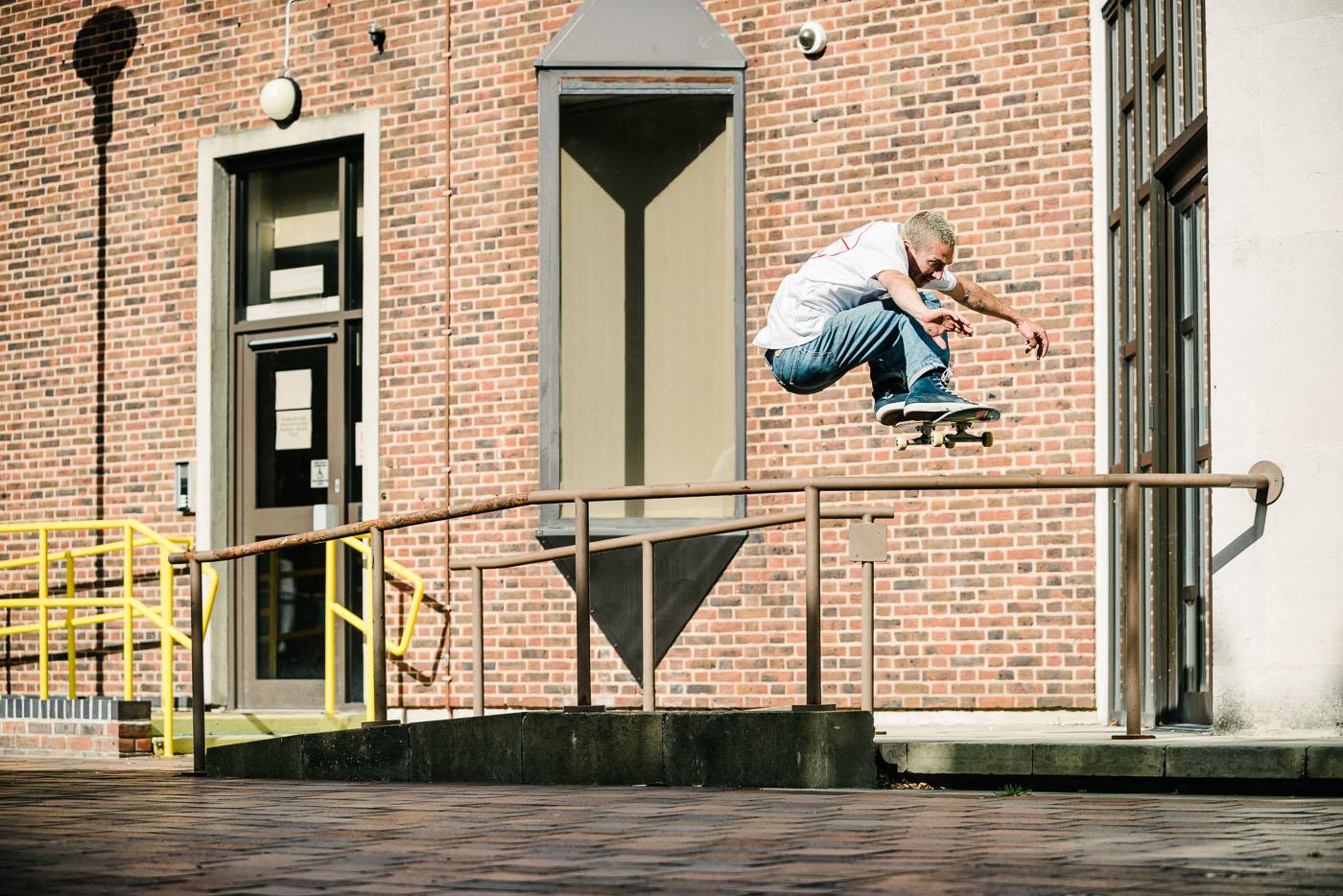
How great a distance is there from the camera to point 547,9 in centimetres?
1073

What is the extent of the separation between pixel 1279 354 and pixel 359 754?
3985 mm

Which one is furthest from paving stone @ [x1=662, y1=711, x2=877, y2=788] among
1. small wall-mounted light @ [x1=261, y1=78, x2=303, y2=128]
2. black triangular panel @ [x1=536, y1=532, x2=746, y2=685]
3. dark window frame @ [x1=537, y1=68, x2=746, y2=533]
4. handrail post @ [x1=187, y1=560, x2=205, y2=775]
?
small wall-mounted light @ [x1=261, y1=78, x2=303, y2=128]

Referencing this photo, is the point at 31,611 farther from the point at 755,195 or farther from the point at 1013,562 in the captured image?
the point at 1013,562

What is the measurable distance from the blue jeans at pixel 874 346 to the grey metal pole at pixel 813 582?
0.57m

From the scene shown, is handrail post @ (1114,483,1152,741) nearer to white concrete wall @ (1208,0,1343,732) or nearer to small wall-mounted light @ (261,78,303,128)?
white concrete wall @ (1208,0,1343,732)

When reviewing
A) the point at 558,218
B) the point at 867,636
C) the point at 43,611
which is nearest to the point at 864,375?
the point at 558,218

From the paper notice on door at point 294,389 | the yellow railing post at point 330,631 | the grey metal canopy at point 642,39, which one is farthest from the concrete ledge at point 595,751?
the grey metal canopy at point 642,39

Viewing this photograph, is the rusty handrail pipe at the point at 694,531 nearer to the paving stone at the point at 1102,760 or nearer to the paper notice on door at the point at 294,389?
the paving stone at the point at 1102,760

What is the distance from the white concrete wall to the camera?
699 cm

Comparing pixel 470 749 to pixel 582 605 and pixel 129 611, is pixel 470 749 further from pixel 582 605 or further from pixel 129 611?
pixel 129 611

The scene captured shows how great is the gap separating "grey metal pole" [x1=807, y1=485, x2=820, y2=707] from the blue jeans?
57 cm

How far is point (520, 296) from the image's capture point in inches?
420

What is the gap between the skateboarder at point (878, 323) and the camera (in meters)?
6.38

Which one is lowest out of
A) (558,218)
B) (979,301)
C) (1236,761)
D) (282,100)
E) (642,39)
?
(1236,761)
